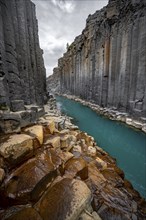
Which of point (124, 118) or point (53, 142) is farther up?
point (53, 142)

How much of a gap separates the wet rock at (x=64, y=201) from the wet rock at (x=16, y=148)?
0.87 meters

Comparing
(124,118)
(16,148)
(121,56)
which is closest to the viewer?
(16,148)

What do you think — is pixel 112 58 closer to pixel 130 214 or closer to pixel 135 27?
pixel 135 27

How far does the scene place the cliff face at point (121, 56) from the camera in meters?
11.2

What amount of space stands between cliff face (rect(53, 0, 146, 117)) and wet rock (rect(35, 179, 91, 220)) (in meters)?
10.5

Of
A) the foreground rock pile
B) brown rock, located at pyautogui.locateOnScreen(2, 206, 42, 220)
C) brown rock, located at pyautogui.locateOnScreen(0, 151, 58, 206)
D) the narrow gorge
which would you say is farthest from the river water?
brown rock, located at pyautogui.locateOnScreen(2, 206, 42, 220)

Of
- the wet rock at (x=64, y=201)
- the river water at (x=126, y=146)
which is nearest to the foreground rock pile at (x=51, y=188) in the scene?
the wet rock at (x=64, y=201)

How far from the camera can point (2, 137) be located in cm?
301

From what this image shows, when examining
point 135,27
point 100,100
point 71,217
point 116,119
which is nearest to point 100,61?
point 100,100

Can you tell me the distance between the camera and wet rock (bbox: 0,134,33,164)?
98.7 inches

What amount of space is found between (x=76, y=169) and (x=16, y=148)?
4.78 ft

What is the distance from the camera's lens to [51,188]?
7.81 feet

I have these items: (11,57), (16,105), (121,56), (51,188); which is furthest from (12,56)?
(121,56)

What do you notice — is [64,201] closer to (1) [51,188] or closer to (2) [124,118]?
(1) [51,188]
